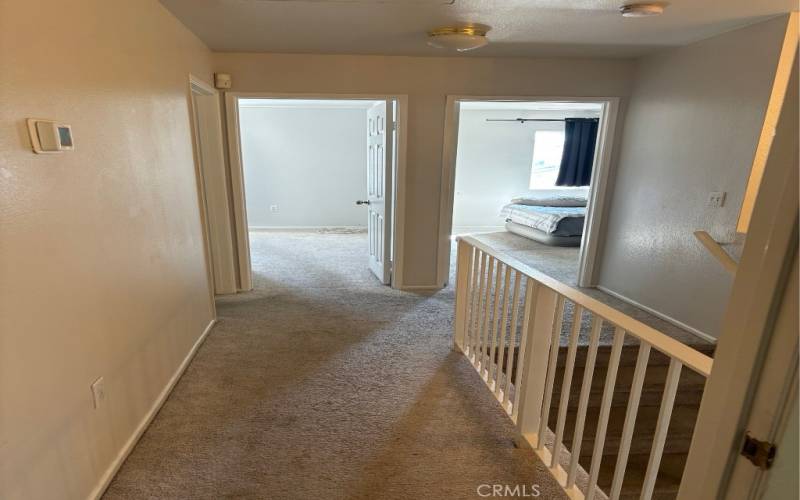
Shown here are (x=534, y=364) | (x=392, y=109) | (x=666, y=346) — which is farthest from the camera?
(x=392, y=109)

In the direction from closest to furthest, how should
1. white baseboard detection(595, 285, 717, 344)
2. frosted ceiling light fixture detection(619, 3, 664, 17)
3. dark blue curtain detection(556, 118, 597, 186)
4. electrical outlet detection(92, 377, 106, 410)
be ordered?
electrical outlet detection(92, 377, 106, 410) < frosted ceiling light fixture detection(619, 3, 664, 17) < white baseboard detection(595, 285, 717, 344) < dark blue curtain detection(556, 118, 597, 186)

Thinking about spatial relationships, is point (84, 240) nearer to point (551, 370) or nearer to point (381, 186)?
point (551, 370)

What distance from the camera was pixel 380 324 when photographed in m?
3.00

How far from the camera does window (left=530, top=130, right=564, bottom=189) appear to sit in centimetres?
725

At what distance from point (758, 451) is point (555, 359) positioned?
842 millimetres

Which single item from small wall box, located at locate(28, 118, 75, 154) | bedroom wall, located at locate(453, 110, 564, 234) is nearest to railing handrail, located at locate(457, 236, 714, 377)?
small wall box, located at locate(28, 118, 75, 154)

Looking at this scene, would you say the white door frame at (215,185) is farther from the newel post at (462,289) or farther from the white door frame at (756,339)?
the white door frame at (756,339)

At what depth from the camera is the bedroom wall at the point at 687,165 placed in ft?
8.15

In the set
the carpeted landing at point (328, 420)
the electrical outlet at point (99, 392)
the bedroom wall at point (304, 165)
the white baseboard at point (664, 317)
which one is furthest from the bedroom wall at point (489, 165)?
the electrical outlet at point (99, 392)

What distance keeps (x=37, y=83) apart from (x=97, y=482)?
146 cm

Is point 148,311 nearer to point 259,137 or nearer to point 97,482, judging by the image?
point 97,482

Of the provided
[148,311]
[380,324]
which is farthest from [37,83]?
[380,324]

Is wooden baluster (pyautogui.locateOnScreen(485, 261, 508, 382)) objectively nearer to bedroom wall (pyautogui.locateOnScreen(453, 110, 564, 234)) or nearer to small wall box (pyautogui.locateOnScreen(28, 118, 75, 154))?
small wall box (pyautogui.locateOnScreen(28, 118, 75, 154))

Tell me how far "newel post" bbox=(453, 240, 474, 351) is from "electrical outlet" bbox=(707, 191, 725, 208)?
73.6 inches
